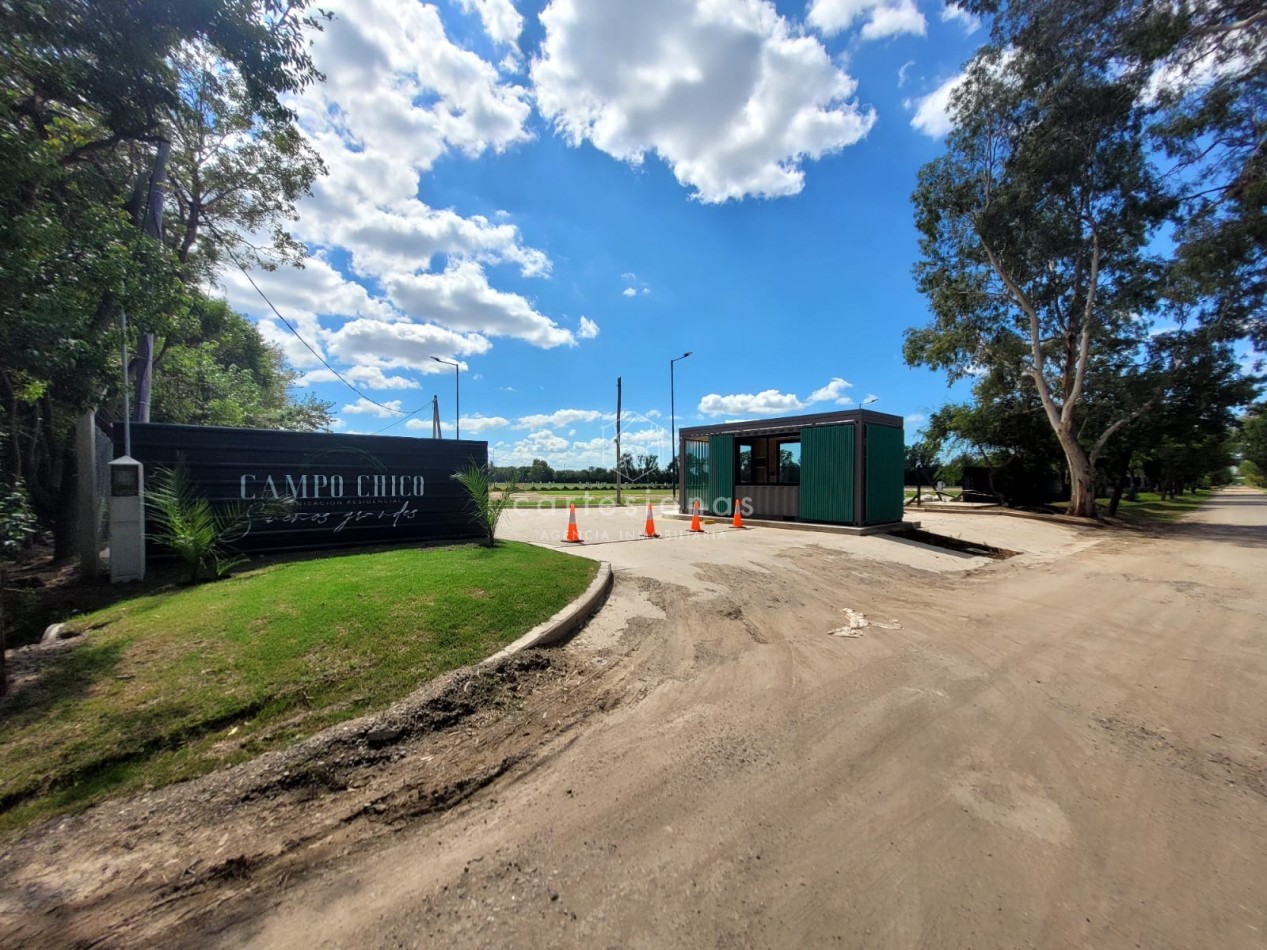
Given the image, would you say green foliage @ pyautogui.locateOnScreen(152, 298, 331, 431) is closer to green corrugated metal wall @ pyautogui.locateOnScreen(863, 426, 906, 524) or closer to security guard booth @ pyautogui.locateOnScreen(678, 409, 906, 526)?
security guard booth @ pyautogui.locateOnScreen(678, 409, 906, 526)

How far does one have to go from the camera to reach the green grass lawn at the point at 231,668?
110 inches

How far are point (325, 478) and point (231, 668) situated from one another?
5.47 meters

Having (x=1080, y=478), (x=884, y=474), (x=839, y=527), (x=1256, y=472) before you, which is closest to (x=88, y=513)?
(x=839, y=527)

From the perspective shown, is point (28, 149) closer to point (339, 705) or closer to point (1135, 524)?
point (339, 705)

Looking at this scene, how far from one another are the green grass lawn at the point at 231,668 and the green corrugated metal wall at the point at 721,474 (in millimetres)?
11003

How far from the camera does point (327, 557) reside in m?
7.86

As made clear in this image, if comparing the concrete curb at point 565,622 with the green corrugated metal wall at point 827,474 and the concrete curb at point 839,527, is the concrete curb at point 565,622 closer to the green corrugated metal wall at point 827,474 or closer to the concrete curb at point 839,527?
the concrete curb at point 839,527

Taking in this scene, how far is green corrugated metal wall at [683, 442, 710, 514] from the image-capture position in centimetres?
1741

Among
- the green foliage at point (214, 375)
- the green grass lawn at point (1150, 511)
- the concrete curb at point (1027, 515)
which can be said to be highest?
the green foliage at point (214, 375)

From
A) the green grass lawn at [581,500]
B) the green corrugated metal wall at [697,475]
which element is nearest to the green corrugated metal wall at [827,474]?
the green corrugated metal wall at [697,475]

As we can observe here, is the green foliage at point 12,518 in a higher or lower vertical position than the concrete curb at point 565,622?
higher

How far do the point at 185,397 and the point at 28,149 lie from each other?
12.3 meters

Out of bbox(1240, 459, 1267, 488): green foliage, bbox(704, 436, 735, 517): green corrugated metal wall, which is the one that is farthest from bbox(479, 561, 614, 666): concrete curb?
bbox(1240, 459, 1267, 488): green foliage

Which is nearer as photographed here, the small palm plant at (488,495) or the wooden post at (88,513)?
the wooden post at (88,513)
